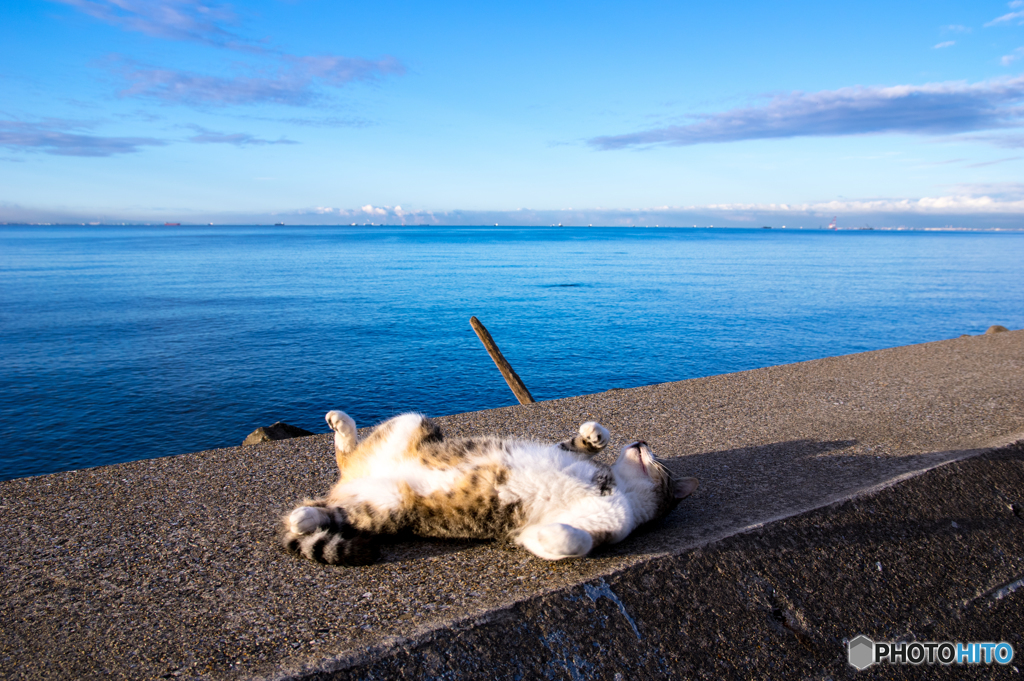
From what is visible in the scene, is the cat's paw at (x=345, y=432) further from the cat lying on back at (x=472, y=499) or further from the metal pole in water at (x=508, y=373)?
the metal pole in water at (x=508, y=373)

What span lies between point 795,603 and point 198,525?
418 centimetres

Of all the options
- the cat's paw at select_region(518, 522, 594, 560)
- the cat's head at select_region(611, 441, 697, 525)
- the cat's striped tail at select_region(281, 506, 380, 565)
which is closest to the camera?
the cat's paw at select_region(518, 522, 594, 560)

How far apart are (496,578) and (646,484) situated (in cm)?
124

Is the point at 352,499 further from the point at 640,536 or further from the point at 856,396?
the point at 856,396

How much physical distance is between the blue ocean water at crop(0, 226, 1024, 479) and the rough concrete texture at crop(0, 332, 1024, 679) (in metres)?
8.56

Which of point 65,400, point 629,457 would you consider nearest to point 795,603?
point 629,457

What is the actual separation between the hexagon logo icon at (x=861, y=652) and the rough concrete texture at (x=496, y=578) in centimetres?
6

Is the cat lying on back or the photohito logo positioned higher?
the cat lying on back

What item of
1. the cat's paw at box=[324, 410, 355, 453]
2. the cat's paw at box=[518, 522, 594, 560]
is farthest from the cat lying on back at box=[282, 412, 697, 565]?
the cat's paw at box=[324, 410, 355, 453]

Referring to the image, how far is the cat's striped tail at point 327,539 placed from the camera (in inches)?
139

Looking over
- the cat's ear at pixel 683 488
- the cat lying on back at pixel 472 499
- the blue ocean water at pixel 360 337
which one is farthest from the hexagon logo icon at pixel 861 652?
the blue ocean water at pixel 360 337

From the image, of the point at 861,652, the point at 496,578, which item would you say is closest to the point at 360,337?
the point at 496,578

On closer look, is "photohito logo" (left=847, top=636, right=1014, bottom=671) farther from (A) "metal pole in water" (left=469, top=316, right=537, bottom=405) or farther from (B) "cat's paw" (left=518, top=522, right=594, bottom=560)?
(A) "metal pole in water" (left=469, top=316, right=537, bottom=405)

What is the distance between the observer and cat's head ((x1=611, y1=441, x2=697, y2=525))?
3873mm
